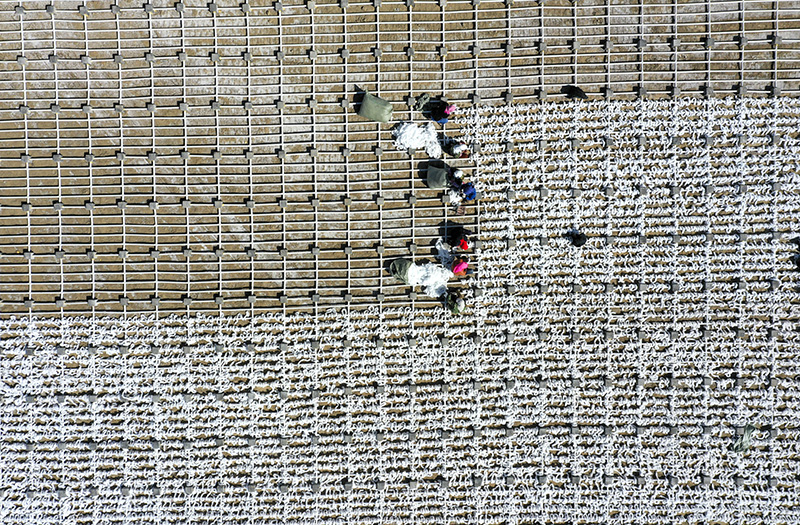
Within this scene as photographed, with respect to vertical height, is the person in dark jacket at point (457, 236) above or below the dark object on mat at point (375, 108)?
below

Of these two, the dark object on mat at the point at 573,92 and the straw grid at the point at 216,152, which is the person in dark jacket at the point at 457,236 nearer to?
the straw grid at the point at 216,152

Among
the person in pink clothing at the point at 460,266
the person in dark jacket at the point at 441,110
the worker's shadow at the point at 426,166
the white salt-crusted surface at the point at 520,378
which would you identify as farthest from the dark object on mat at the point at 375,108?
the person in pink clothing at the point at 460,266

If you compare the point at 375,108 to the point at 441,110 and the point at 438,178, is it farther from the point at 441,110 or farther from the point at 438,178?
the point at 438,178

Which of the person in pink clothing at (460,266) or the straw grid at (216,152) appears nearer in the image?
the person in pink clothing at (460,266)

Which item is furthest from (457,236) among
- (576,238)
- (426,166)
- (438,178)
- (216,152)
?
(216,152)

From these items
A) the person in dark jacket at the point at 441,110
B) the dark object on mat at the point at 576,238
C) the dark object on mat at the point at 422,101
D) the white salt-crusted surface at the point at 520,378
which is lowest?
the white salt-crusted surface at the point at 520,378
